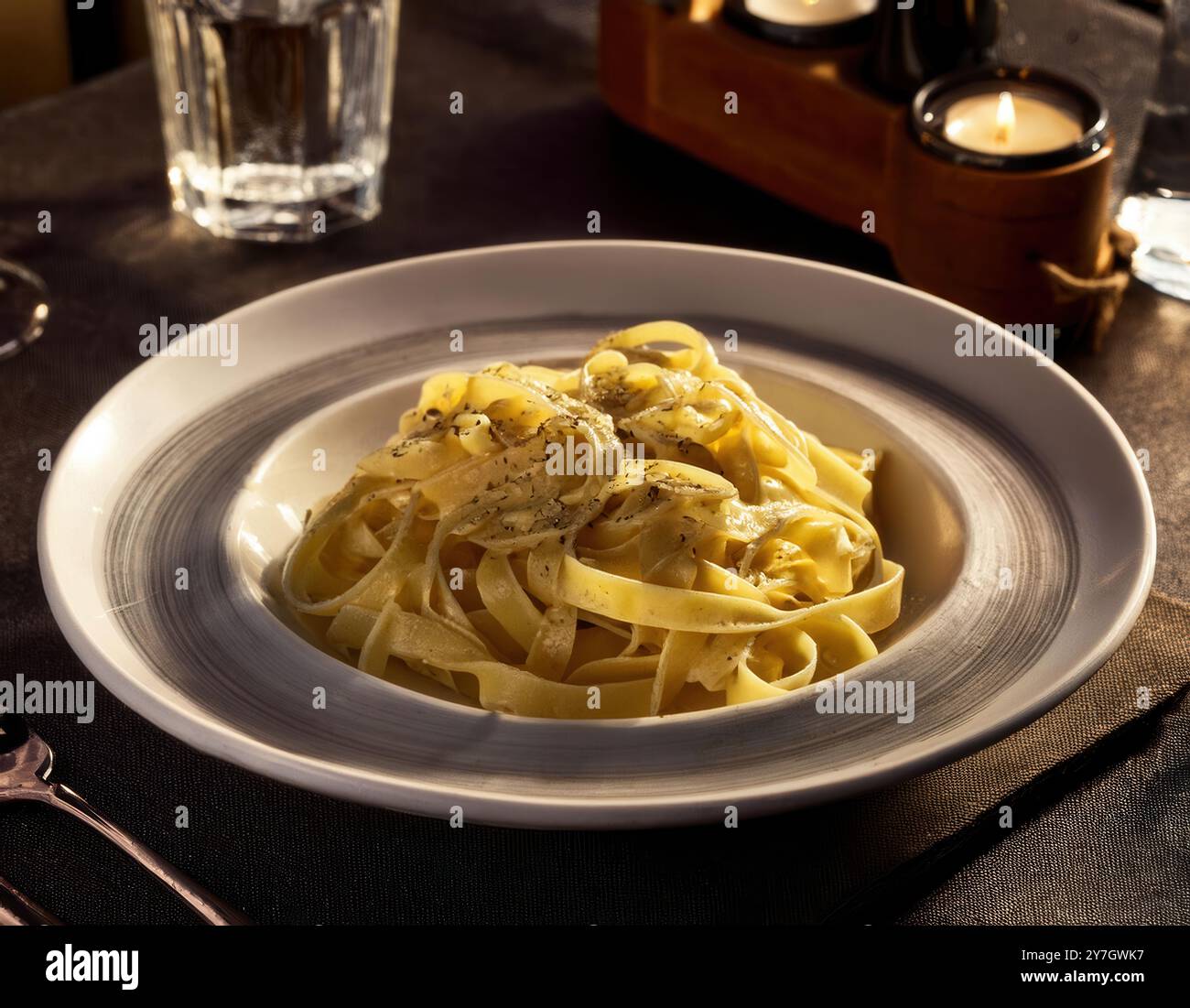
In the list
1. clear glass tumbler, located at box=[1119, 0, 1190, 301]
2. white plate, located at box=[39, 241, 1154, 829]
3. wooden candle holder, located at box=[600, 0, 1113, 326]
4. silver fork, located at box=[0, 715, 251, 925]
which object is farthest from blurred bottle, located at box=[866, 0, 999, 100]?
silver fork, located at box=[0, 715, 251, 925]

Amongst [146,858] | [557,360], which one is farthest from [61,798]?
[557,360]

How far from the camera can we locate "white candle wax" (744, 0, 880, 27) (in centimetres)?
238

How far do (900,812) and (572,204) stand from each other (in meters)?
1.46

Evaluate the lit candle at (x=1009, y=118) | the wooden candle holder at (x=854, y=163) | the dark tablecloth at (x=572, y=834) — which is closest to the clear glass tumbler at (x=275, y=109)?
the dark tablecloth at (x=572, y=834)

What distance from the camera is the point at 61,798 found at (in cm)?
137

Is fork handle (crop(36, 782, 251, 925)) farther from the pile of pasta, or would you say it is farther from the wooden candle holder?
the wooden candle holder

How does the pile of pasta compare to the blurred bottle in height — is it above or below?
below

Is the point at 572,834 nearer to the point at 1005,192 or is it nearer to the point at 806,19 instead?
the point at 1005,192

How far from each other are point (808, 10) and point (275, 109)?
0.90m

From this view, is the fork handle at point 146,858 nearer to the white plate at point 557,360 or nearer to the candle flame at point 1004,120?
the white plate at point 557,360

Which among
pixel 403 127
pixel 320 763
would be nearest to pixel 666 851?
pixel 320 763

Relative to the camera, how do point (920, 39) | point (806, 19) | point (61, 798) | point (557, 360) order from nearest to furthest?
point (61, 798) < point (557, 360) < point (920, 39) < point (806, 19)

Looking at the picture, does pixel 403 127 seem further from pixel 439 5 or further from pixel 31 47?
pixel 31 47

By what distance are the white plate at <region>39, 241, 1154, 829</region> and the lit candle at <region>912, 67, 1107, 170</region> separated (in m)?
0.34
